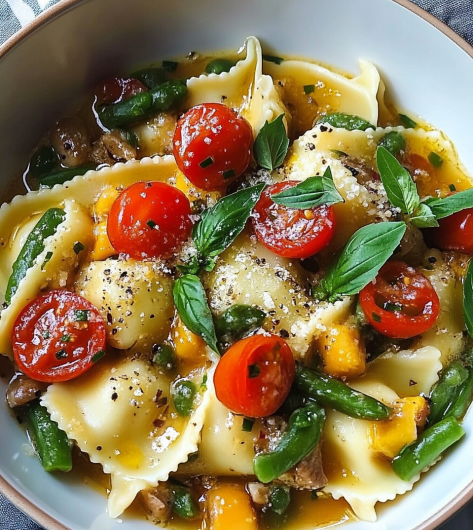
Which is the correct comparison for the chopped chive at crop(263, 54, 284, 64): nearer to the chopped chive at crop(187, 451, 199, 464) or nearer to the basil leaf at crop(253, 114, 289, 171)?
the basil leaf at crop(253, 114, 289, 171)

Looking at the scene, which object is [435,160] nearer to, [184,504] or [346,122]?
[346,122]

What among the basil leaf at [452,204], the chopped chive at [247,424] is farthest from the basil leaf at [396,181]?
the chopped chive at [247,424]

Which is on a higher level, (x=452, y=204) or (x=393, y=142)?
(x=393, y=142)

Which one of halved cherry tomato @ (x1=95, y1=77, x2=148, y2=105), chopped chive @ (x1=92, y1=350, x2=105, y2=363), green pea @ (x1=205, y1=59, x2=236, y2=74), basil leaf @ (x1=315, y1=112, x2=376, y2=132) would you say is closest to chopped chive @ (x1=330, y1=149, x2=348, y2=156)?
basil leaf @ (x1=315, y1=112, x2=376, y2=132)

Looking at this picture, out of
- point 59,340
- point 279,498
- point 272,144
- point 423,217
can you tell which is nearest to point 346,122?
point 272,144

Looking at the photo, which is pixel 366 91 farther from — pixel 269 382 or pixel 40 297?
pixel 40 297

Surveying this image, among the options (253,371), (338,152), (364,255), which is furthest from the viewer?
(338,152)
